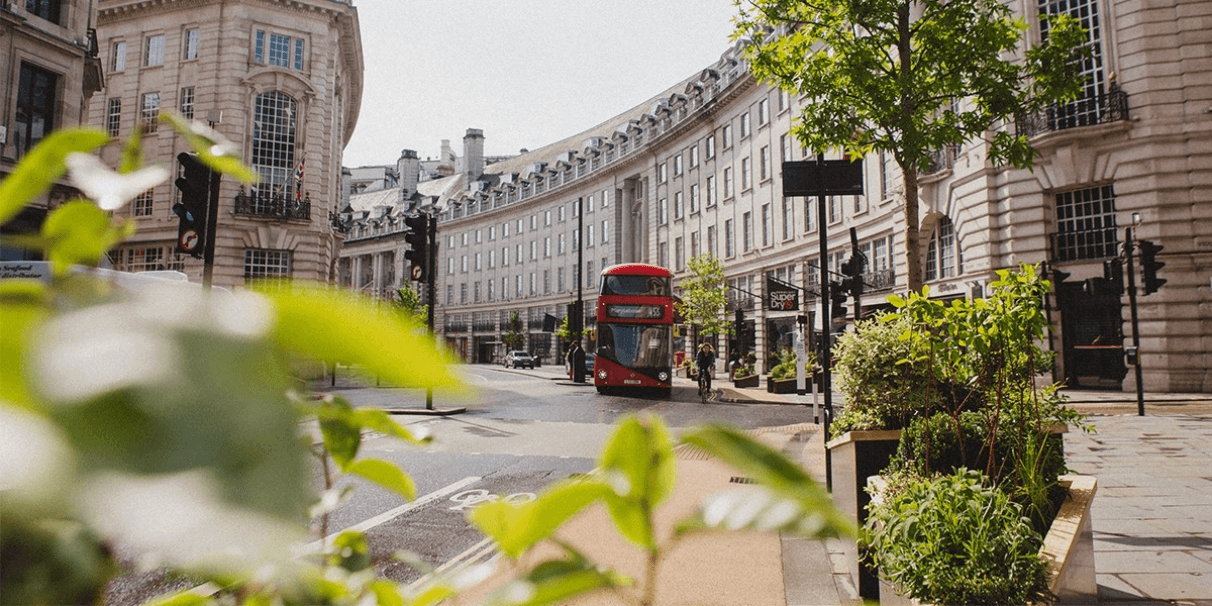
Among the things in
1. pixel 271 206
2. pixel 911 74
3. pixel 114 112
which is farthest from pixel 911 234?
pixel 114 112

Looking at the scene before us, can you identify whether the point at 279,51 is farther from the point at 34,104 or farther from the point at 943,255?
the point at 943,255

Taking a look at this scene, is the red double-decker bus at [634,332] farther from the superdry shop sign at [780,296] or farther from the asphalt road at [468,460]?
the superdry shop sign at [780,296]

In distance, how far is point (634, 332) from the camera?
1981cm

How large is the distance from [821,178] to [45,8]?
22.0m

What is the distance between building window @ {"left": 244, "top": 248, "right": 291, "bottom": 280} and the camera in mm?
26812

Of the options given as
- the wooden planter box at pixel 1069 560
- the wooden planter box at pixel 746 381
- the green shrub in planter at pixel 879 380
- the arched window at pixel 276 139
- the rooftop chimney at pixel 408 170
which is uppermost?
the rooftop chimney at pixel 408 170

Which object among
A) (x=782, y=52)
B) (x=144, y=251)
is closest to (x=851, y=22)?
(x=782, y=52)

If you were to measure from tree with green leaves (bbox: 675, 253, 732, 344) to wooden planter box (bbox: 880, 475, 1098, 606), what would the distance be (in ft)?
92.4

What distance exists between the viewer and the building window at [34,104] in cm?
1736

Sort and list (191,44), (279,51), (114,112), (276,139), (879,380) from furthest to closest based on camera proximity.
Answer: (279,51)
(114,112)
(276,139)
(191,44)
(879,380)

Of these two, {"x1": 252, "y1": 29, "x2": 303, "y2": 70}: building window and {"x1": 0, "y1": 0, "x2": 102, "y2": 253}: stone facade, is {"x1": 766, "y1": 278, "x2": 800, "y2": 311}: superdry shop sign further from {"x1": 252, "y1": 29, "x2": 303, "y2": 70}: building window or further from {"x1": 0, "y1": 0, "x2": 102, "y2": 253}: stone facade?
{"x1": 252, "y1": 29, "x2": 303, "y2": 70}: building window

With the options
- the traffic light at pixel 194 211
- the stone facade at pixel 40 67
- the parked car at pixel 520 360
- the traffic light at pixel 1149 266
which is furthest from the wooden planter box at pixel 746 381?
the parked car at pixel 520 360

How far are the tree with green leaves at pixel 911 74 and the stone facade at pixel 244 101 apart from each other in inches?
879

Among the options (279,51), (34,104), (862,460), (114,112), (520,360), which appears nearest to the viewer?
(862,460)
